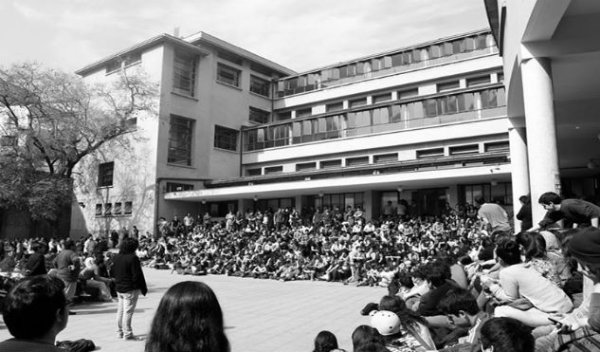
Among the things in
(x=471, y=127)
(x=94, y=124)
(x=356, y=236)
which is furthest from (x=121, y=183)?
(x=471, y=127)

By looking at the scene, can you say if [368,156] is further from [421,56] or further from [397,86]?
[421,56]

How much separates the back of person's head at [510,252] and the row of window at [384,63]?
31408mm

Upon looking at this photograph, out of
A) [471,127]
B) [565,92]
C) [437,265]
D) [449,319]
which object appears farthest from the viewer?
[471,127]

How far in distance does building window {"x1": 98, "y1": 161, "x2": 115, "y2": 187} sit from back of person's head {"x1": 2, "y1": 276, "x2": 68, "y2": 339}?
1388 inches

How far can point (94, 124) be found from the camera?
98.5 feet

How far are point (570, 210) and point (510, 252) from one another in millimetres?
1956

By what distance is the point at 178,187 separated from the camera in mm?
33250

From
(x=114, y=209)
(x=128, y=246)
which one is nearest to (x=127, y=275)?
(x=128, y=246)

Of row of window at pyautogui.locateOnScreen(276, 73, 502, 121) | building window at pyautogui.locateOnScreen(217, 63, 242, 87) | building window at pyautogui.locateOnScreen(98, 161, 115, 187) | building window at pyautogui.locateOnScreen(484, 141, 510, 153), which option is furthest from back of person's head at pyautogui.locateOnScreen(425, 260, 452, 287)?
building window at pyautogui.locateOnScreen(217, 63, 242, 87)

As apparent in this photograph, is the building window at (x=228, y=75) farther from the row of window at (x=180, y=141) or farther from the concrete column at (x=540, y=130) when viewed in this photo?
the concrete column at (x=540, y=130)

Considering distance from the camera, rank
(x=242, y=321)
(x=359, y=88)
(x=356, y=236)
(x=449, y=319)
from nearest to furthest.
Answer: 1. (x=449, y=319)
2. (x=242, y=321)
3. (x=356, y=236)
4. (x=359, y=88)

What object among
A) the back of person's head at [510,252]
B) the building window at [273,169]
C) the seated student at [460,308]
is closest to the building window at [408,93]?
the building window at [273,169]

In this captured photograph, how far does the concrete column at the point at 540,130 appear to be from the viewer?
9.23m

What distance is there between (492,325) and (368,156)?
29638 mm
